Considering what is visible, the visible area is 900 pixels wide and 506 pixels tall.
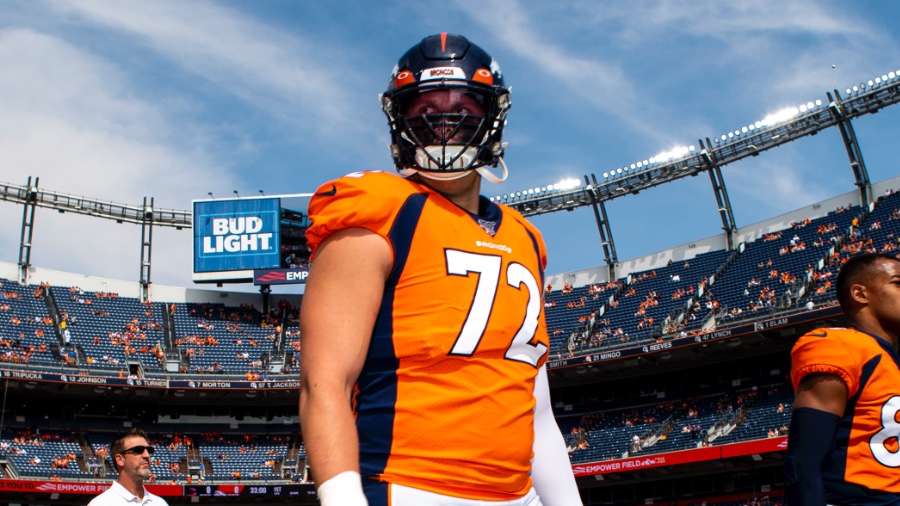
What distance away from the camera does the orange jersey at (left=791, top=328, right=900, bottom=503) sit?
15.7 ft

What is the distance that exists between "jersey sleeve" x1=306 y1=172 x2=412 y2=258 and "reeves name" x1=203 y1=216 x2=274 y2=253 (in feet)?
144

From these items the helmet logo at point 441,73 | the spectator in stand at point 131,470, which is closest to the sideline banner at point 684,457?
the spectator in stand at point 131,470

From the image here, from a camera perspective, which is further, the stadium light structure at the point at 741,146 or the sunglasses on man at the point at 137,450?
the stadium light structure at the point at 741,146

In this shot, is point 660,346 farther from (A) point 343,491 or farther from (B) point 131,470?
(A) point 343,491

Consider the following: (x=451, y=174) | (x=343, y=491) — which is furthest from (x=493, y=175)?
(x=343, y=491)

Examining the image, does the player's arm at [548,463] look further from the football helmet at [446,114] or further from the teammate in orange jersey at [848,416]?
the teammate in orange jersey at [848,416]

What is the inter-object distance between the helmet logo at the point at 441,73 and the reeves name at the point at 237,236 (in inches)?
1719

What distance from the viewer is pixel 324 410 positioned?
271 cm

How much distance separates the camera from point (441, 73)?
3.29 metres

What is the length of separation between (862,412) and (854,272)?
34.1 inches

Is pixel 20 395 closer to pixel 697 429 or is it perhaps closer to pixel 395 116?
pixel 697 429

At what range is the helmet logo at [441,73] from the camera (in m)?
3.29

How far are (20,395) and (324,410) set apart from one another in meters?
41.0

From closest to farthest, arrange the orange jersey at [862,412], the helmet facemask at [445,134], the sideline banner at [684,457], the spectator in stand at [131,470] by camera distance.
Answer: the helmet facemask at [445,134] → the orange jersey at [862,412] → the spectator in stand at [131,470] → the sideline banner at [684,457]
